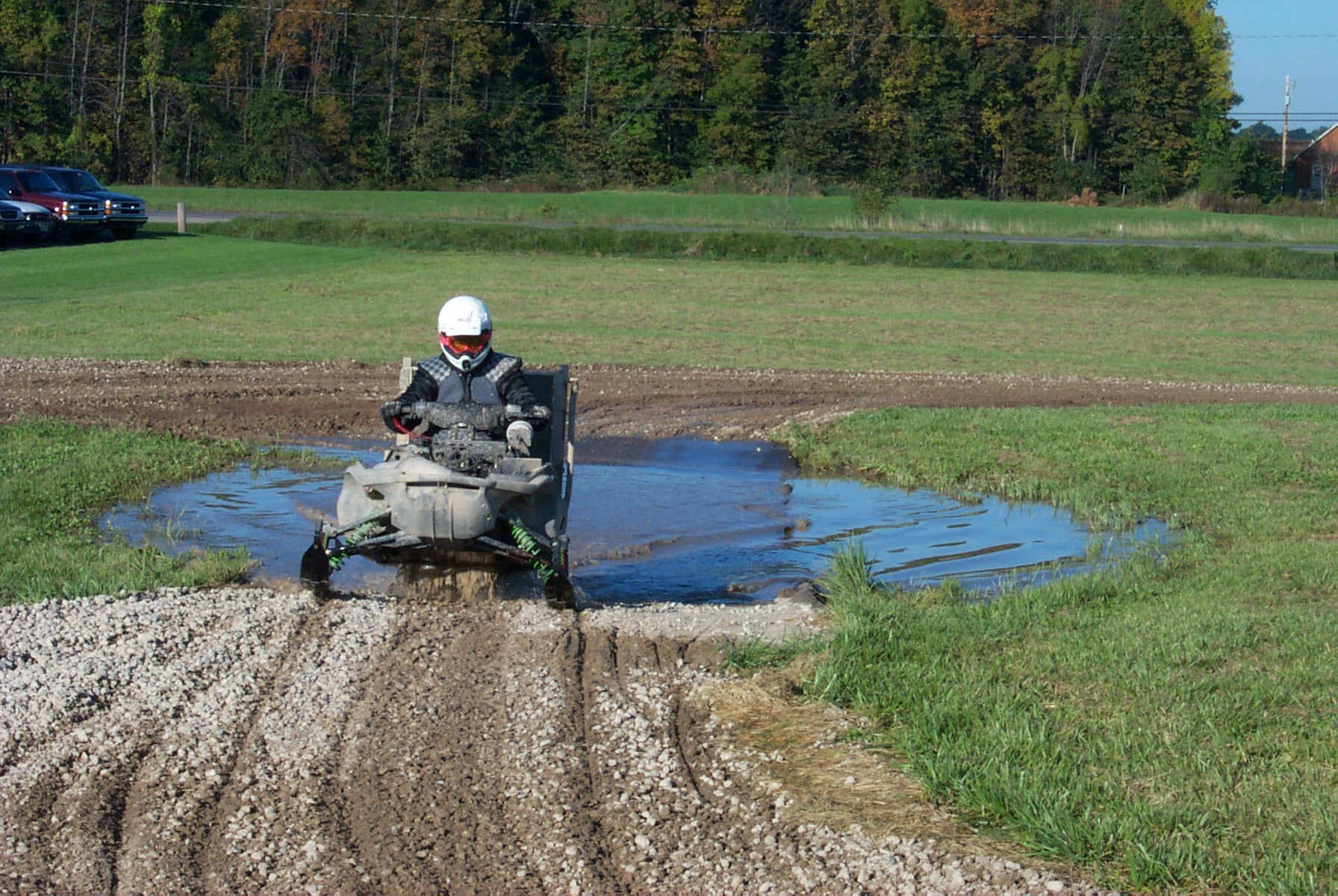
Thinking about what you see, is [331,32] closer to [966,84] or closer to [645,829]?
[966,84]

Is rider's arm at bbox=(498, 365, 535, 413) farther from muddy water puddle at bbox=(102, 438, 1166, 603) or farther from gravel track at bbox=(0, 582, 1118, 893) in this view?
gravel track at bbox=(0, 582, 1118, 893)

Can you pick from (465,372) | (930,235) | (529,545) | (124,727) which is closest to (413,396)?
(465,372)

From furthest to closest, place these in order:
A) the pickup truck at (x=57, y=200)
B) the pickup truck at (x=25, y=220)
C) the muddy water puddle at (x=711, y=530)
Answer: the pickup truck at (x=57, y=200)
the pickup truck at (x=25, y=220)
the muddy water puddle at (x=711, y=530)

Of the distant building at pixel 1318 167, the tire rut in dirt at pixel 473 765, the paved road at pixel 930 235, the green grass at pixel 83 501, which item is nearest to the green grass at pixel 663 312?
the green grass at pixel 83 501

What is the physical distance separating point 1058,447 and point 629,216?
47838 mm

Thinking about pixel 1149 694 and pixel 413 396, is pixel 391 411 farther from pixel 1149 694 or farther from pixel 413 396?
pixel 1149 694

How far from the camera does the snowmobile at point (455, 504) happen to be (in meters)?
7.79

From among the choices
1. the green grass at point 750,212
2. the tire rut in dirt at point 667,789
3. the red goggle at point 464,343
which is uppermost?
the green grass at point 750,212

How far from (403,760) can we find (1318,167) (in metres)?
101

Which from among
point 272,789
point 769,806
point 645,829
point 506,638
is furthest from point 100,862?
point 506,638

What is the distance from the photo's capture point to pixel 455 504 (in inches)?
306

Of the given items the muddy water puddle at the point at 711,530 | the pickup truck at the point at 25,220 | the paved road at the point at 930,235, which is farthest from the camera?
the paved road at the point at 930,235

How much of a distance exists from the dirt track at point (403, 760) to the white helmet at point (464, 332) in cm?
157

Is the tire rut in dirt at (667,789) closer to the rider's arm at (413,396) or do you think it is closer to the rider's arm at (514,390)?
the rider's arm at (514,390)
